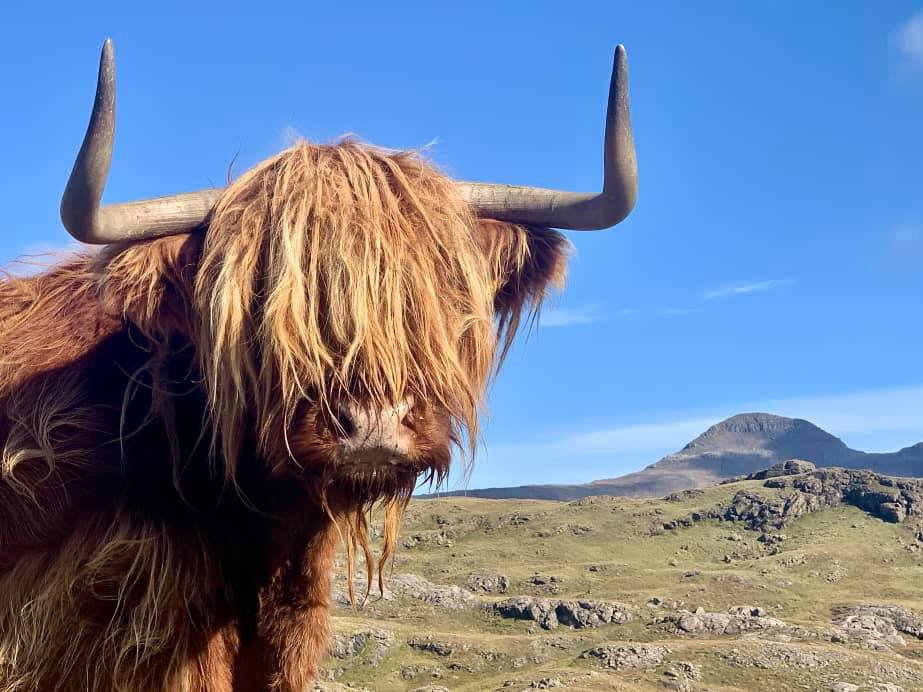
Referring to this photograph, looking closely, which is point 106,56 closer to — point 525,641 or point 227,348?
point 227,348

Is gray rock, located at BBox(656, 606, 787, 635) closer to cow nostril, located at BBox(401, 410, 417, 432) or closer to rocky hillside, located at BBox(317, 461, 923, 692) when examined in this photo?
rocky hillside, located at BBox(317, 461, 923, 692)

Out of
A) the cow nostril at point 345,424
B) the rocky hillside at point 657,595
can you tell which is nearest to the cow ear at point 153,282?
the cow nostril at point 345,424

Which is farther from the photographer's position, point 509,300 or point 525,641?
point 525,641

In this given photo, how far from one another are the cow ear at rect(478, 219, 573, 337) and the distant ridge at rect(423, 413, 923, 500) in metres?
78.6

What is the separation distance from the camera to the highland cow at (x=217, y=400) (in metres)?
3.15

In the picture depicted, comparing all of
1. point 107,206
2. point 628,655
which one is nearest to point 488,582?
point 628,655

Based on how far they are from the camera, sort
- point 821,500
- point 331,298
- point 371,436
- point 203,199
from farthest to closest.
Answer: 1. point 821,500
2. point 203,199
3. point 331,298
4. point 371,436

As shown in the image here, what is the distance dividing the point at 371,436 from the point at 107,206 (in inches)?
55.5

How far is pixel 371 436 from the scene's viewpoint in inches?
116

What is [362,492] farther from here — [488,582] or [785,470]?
[785,470]

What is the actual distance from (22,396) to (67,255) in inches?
44.1

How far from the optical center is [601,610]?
1808 cm

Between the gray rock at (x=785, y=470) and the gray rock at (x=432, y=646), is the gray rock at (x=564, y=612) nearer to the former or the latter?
the gray rock at (x=432, y=646)

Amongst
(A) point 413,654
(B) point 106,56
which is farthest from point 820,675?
(B) point 106,56
